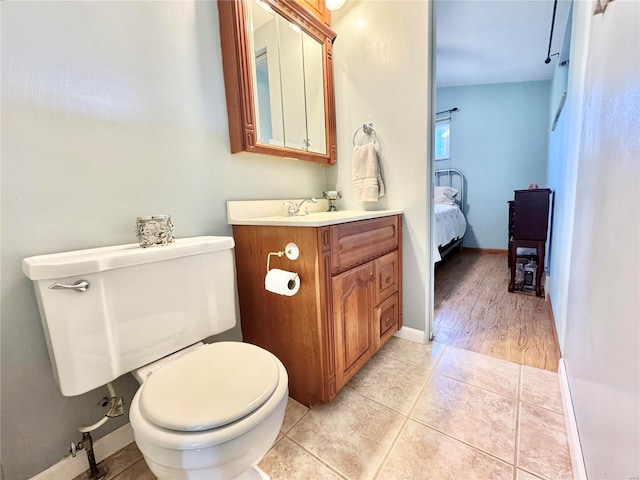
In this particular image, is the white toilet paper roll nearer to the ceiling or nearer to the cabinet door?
the cabinet door

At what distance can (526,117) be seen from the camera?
3.61 m

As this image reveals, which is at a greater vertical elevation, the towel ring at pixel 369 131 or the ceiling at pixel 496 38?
the ceiling at pixel 496 38

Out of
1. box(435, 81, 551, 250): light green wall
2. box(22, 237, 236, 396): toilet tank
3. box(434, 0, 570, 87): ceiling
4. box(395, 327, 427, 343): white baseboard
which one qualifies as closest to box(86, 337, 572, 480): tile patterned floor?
box(395, 327, 427, 343): white baseboard

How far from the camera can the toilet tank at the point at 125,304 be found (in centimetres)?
74

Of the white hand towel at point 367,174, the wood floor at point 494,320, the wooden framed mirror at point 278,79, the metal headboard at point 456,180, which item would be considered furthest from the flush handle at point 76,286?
the metal headboard at point 456,180

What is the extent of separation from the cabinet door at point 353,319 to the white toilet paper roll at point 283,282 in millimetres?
161

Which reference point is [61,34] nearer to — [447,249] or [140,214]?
[140,214]

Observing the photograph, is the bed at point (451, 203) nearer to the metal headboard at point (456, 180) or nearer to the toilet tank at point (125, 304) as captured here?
the metal headboard at point (456, 180)

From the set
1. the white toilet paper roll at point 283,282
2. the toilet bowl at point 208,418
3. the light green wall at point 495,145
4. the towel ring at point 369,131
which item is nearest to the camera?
the toilet bowl at point 208,418

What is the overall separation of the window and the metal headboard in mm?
211

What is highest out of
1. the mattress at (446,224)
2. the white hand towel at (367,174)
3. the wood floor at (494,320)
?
the white hand towel at (367,174)

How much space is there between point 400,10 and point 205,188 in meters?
1.43

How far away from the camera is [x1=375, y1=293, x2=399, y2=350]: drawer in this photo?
1.48 meters

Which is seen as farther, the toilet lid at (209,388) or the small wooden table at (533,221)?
the small wooden table at (533,221)
